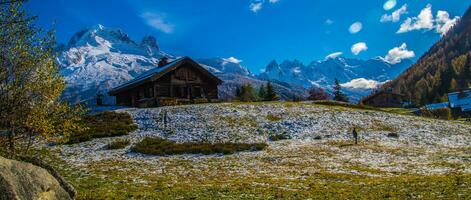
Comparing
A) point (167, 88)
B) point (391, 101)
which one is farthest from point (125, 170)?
point (391, 101)

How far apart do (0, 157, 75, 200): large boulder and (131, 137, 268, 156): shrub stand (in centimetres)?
2197

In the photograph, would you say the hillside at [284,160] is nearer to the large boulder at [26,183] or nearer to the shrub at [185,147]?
the shrub at [185,147]

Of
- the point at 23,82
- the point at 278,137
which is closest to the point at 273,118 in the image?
the point at 278,137

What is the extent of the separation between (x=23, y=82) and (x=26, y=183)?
7984 millimetres

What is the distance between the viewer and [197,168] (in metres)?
26.0

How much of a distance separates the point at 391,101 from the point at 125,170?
495 ft

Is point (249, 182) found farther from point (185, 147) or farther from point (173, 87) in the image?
point (173, 87)

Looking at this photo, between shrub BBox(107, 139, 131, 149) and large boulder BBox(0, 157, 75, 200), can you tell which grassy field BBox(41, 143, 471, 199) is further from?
shrub BBox(107, 139, 131, 149)

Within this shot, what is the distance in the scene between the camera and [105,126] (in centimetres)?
4288

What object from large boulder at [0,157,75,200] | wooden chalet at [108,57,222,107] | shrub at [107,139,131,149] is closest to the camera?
large boulder at [0,157,75,200]

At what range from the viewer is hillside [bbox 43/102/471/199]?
1733 cm

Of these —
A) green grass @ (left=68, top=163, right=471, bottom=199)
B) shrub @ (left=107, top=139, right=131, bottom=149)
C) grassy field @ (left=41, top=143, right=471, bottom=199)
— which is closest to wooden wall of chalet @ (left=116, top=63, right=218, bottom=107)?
shrub @ (left=107, top=139, right=131, bottom=149)

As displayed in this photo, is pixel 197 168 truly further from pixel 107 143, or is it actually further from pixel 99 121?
pixel 99 121

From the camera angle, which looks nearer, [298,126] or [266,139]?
[266,139]
